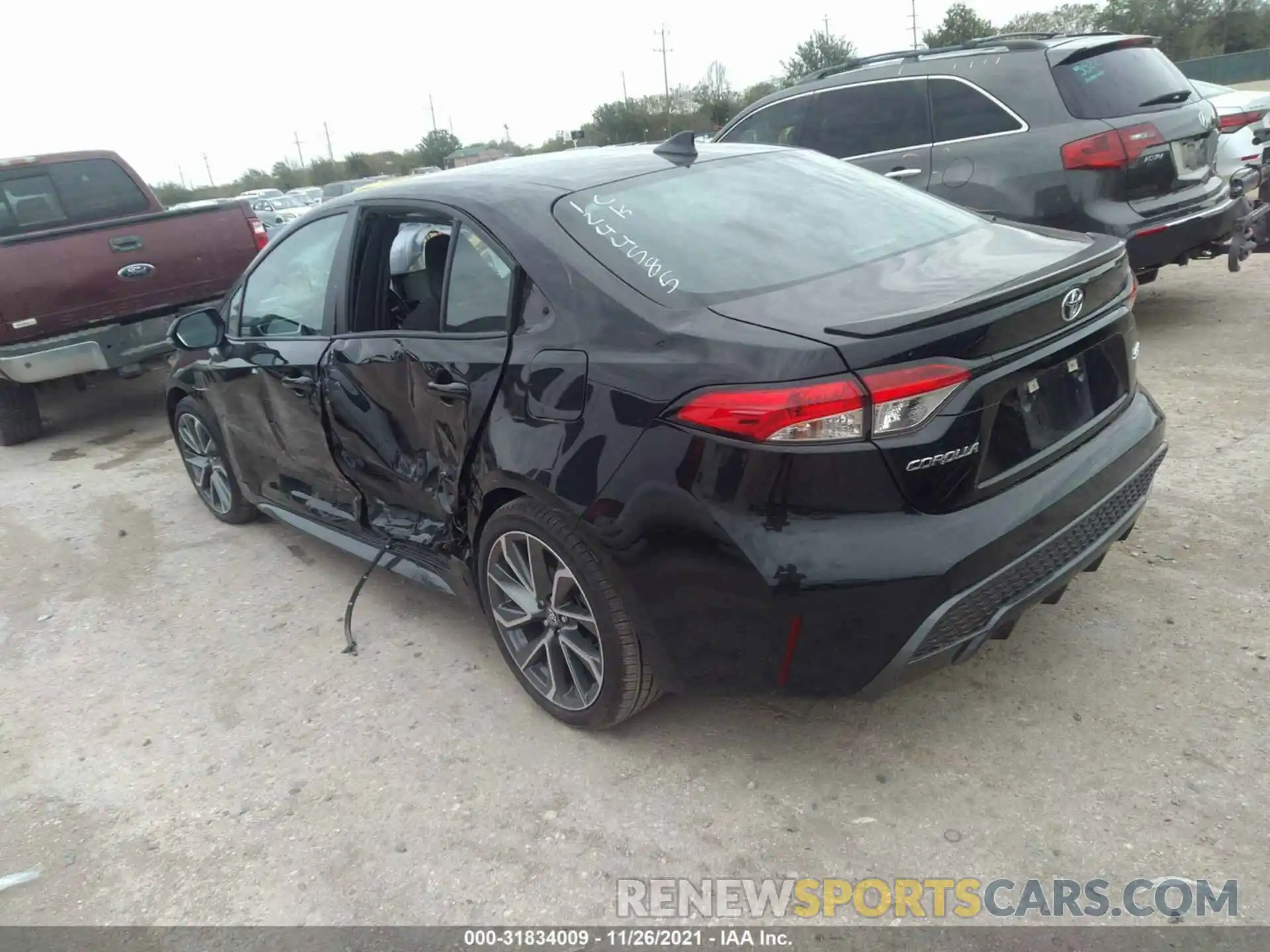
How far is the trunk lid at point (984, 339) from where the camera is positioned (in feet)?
7.37

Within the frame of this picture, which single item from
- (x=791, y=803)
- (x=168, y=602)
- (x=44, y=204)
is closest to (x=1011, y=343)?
(x=791, y=803)

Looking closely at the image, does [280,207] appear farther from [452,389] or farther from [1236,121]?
[452,389]

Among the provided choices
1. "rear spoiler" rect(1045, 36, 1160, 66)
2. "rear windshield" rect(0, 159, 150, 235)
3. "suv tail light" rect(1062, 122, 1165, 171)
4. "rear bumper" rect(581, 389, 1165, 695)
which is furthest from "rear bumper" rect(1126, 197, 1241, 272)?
"rear windshield" rect(0, 159, 150, 235)

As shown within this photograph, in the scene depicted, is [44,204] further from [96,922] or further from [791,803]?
[791,803]

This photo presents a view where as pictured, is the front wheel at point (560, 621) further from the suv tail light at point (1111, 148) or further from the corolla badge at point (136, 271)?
the corolla badge at point (136, 271)

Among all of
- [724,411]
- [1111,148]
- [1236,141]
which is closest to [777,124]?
[1111,148]

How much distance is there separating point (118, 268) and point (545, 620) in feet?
18.2

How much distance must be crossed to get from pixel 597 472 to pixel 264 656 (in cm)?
197

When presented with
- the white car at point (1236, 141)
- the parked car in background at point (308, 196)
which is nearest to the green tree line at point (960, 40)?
the parked car in background at point (308, 196)

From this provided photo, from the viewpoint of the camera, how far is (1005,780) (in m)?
2.59

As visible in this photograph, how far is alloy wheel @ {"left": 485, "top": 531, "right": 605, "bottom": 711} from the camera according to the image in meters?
2.82

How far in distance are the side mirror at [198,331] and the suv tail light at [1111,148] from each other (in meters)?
4.75

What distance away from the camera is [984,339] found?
7.53ft

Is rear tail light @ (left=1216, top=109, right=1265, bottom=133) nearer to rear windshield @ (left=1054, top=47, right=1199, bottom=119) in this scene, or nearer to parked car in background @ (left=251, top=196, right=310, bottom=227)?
rear windshield @ (left=1054, top=47, right=1199, bottom=119)
